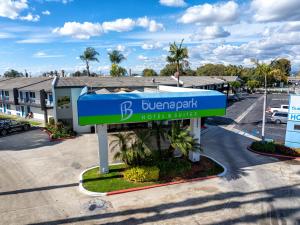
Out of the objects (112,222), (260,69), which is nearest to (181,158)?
(112,222)

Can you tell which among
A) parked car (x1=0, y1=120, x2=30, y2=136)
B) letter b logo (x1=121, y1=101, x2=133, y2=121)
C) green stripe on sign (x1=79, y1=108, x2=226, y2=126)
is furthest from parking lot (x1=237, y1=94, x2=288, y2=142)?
parked car (x1=0, y1=120, x2=30, y2=136)

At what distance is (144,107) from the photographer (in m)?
17.0

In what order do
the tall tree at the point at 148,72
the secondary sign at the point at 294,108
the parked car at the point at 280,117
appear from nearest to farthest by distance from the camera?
1. the secondary sign at the point at 294,108
2. the parked car at the point at 280,117
3. the tall tree at the point at 148,72

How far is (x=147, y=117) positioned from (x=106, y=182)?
17.3 feet

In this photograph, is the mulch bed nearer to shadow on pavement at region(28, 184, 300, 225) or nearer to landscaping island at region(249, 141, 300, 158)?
shadow on pavement at region(28, 184, 300, 225)

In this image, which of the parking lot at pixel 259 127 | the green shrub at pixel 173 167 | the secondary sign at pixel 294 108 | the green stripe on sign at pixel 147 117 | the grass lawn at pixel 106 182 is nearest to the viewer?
the green stripe on sign at pixel 147 117

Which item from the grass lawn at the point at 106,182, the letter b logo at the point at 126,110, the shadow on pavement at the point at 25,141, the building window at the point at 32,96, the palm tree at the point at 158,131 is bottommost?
the shadow on pavement at the point at 25,141

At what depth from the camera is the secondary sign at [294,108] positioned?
2445cm

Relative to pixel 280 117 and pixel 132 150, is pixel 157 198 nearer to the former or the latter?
pixel 132 150

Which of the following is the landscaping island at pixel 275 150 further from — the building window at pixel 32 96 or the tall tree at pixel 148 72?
the tall tree at pixel 148 72

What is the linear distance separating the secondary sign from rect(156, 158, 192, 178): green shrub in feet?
41.6

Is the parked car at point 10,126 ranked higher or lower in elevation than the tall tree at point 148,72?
lower

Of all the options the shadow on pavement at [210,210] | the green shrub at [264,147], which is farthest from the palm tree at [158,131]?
the green shrub at [264,147]

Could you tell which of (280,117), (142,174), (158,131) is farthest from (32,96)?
(280,117)
